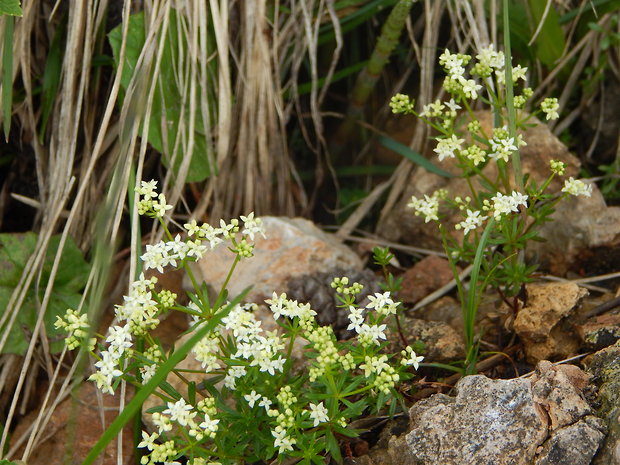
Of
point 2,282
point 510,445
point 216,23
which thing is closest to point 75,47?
point 216,23

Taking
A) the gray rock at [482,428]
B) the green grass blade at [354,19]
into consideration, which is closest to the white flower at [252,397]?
the gray rock at [482,428]

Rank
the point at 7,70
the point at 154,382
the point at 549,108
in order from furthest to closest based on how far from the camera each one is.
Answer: the point at 7,70
the point at 549,108
the point at 154,382

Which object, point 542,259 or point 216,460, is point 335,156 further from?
point 216,460

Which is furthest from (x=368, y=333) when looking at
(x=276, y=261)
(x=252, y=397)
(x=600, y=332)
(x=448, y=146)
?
(x=276, y=261)

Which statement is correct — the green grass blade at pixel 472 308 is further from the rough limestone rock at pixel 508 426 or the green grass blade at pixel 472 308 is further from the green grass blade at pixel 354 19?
the green grass blade at pixel 354 19

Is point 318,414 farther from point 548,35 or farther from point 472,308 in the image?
point 548,35

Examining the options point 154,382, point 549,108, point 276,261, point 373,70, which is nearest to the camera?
point 154,382

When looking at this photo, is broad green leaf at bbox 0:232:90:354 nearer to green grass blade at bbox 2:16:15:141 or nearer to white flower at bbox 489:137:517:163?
green grass blade at bbox 2:16:15:141
